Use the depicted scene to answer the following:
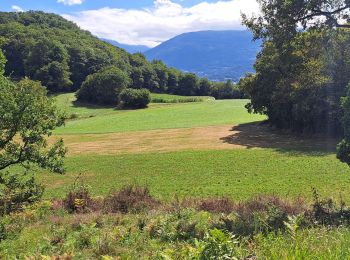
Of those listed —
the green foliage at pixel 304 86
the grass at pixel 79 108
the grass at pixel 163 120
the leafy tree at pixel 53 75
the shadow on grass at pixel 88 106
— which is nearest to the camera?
the green foliage at pixel 304 86

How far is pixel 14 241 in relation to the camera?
11688 millimetres

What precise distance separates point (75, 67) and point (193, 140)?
107 metres

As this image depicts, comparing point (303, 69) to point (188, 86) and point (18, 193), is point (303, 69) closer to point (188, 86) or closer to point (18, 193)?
point (18, 193)

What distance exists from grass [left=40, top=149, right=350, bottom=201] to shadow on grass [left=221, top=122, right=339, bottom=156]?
2182 mm

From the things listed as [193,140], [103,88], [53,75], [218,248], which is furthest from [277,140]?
[53,75]

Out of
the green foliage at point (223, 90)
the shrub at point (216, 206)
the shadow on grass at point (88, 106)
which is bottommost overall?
the shrub at point (216, 206)

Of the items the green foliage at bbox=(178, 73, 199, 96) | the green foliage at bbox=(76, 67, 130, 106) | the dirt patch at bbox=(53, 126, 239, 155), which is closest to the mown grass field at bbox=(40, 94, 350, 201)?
the dirt patch at bbox=(53, 126, 239, 155)

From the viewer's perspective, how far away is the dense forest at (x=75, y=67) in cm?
13562

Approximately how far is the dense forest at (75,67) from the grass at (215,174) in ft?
271

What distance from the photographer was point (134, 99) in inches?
4437

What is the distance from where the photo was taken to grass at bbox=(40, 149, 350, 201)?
1045 inches

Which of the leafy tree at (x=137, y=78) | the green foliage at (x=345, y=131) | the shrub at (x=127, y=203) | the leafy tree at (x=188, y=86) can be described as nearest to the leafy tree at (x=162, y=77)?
the leafy tree at (x=188, y=86)

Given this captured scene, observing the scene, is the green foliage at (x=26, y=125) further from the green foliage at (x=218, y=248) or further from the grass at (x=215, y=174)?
the green foliage at (x=218, y=248)

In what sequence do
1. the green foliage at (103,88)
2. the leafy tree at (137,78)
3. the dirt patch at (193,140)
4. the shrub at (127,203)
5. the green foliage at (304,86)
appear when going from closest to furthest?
the shrub at (127,203) < the green foliage at (304,86) < the dirt patch at (193,140) < the green foliage at (103,88) < the leafy tree at (137,78)
